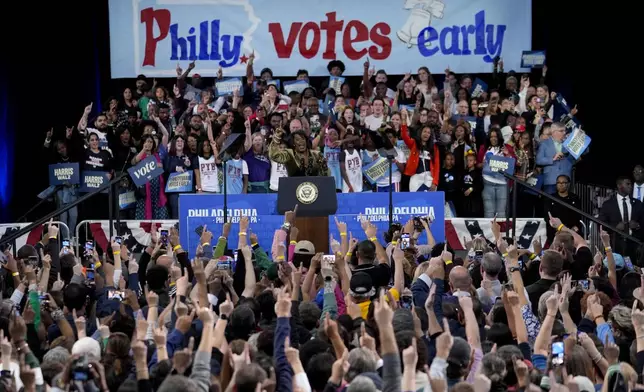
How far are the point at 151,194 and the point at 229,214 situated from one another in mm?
2428

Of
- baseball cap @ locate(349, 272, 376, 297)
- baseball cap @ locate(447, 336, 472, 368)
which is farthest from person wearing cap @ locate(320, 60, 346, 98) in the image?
baseball cap @ locate(447, 336, 472, 368)

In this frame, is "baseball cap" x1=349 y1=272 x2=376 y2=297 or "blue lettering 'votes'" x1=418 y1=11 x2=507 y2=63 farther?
"blue lettering 'votes'" x1=418 y1=11 x2=507 y2=63

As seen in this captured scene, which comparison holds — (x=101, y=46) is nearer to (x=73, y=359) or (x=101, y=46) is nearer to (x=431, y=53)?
(x=431, y=53)

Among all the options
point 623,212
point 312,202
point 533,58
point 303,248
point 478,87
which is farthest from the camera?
point 533,58

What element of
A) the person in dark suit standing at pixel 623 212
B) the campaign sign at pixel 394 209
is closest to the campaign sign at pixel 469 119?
the person in dark suit standing at pixel 623 212

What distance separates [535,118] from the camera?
16328 mm

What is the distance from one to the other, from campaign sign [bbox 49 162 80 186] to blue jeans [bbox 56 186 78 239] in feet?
0.85

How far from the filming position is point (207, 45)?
62.6 ft

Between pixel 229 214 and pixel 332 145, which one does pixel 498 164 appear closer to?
pixel 332 145

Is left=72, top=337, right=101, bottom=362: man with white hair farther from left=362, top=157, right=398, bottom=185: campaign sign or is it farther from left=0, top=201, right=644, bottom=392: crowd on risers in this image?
left=362, top=157, right=398, bottom=185: campaign sign

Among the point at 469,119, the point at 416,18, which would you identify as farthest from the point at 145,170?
the point at 416,18

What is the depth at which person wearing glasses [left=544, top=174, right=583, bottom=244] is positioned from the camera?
45.5ft

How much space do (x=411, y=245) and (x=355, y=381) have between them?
5.05m

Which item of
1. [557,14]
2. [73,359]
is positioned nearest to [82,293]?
[73,359]
